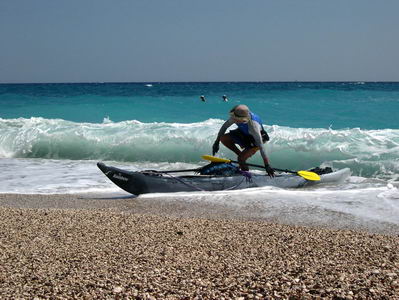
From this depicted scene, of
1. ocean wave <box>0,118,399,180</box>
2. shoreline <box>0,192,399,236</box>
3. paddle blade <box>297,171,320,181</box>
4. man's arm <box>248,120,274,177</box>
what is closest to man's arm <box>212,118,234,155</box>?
man's arm <box>248,120,274,177</box>

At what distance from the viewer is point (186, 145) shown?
1533 centimetres

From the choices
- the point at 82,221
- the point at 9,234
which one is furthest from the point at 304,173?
the point at 9,234

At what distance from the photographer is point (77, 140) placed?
645 inches

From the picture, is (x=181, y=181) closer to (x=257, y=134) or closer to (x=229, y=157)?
(x=257, y=134)

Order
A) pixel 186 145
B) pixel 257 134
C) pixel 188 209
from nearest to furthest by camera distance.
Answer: pixel 188 209 → pixel 257 134 → pixel 186 145

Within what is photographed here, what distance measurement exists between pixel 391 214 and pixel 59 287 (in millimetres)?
5061

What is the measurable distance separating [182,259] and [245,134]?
447cm

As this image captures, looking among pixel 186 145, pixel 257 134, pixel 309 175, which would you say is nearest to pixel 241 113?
pixel 257 134

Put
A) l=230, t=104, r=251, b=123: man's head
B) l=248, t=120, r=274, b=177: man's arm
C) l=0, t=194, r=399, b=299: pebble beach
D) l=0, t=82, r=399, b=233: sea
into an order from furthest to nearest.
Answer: l=230, t=104, r=251, b=123: man's head, l=248, t=120, r=274, b=177: man's arm, l=0, t=82, r=399, b=233: sea, l=0, t=194, r=399, b=299: pebble beach

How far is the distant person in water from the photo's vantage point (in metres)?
8.19

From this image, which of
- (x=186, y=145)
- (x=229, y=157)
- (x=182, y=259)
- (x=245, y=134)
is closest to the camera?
(x=182, y=259)

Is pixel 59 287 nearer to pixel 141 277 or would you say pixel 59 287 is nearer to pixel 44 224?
pixel 141 277

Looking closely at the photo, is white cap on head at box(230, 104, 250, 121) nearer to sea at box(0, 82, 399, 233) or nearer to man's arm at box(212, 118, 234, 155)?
man's arm at box(212, 118, 234, 155)

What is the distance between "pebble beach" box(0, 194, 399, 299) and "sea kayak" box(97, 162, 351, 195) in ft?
5.56
